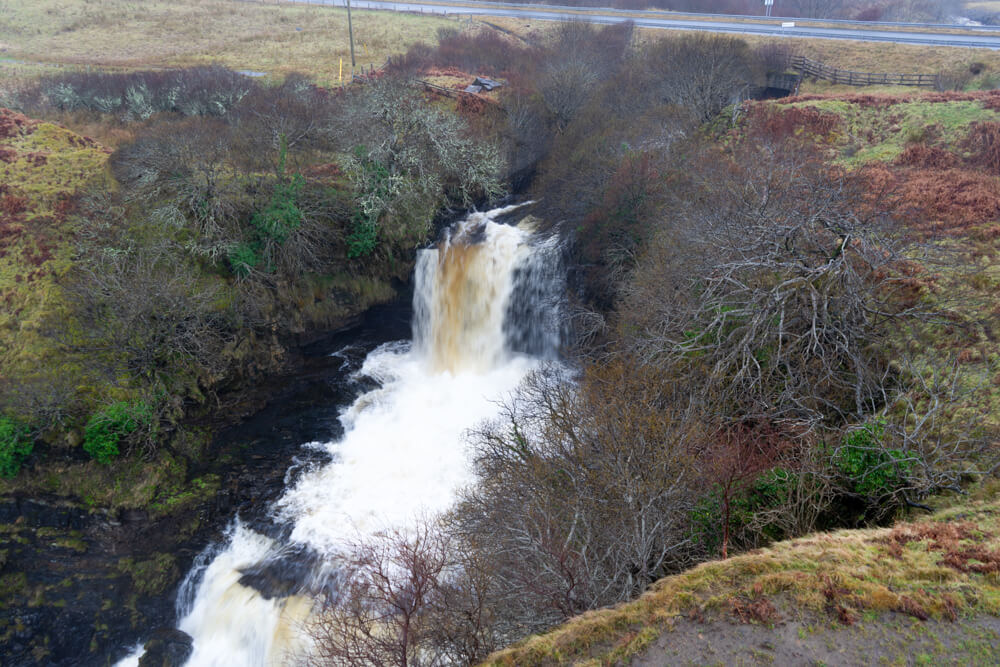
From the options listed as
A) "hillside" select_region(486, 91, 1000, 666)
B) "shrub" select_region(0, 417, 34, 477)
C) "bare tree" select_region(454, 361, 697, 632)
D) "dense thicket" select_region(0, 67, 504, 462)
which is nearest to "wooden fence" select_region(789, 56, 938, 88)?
"dense thicket" select_region(0, 67, 504, 462)

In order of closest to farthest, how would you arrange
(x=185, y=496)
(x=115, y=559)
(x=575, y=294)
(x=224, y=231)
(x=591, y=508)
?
(x=591, y=508), (x=115, y=559), (x=185, y=496), (x=224, y=231), (x=575, y=294)

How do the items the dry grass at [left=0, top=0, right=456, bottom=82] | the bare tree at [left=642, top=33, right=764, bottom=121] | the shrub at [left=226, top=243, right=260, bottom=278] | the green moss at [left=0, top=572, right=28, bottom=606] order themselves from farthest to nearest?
the dry grass at [left=0, top=0, right=456, bottom=82] < the bare tree at [left=642, top=33, right=764, bottom=121] < the shrub at [left=226, top=243, right=260, bottom=278] < the green moss at [left=0, top=572, right=28, bottom=606]

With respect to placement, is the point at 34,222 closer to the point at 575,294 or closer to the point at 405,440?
the point at 405,440

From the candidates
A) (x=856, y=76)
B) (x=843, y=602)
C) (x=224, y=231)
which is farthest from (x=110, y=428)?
(x=856, y=76)

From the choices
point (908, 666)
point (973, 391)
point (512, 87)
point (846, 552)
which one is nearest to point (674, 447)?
point (846, 552)

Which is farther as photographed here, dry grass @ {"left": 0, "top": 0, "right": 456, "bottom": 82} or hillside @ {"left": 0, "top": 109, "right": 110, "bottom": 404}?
dry grass @ {"left": 0, "top": 0, "right": 456, "bottom": 82}

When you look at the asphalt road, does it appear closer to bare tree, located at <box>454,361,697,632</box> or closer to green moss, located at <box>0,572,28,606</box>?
bare tree, located at <box>454,361,697,632</box>
